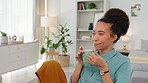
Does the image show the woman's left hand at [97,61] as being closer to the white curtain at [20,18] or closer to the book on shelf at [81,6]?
the white curtain at [20,18]

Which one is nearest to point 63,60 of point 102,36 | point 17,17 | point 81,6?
point 81,6

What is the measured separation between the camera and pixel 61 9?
6.31 metres

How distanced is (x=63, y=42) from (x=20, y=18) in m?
1.37

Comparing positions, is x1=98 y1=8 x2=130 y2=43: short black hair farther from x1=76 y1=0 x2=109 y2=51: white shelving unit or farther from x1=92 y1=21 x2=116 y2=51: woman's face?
x1=76 y1=0 x2=109 y2=51: white shelving unit

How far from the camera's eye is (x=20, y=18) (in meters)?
5.18

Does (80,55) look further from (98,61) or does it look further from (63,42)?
(63,42)

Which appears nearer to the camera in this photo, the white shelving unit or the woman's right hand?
the woman's right hand

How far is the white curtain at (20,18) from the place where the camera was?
4727 mm

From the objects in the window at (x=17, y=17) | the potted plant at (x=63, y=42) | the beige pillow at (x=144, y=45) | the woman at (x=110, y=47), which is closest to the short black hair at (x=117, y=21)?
the woman at (x=110, y=47)

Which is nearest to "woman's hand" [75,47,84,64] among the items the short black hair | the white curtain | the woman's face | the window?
the woman's face

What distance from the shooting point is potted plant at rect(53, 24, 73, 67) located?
19.1 ft

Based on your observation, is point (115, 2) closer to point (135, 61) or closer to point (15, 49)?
point (135, 61)

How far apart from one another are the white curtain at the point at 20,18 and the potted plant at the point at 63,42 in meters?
0.83

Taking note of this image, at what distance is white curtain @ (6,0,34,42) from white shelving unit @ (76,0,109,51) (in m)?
1.32
